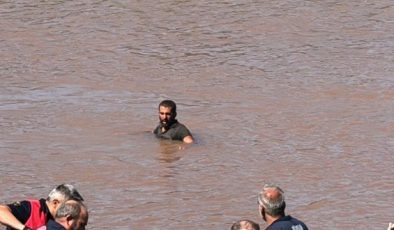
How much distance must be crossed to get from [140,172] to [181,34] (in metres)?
10.4

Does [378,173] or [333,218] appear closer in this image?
[333,218]

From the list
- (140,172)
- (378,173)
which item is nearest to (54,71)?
(140,172)

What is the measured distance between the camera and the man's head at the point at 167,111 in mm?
15961

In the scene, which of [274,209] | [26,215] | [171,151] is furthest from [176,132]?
[274,209]

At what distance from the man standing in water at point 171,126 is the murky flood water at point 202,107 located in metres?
0.14

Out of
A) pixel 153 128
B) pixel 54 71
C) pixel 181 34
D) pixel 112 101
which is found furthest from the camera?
pixel 181 34

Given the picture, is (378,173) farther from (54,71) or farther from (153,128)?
(54,71)

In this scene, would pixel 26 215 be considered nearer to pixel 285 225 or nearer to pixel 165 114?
pixel 285 225

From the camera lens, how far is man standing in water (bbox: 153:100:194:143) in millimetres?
16031

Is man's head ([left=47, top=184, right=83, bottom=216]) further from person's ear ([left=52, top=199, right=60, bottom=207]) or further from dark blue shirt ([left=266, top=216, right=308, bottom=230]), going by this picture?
dark blue shirt ([left=266, top=216, right=308, bottom=230])

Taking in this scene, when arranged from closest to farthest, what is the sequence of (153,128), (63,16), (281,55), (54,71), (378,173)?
1. (378,173)
2. (153,128)
3. (54,71)
4. (281,55)
5. (63,16)

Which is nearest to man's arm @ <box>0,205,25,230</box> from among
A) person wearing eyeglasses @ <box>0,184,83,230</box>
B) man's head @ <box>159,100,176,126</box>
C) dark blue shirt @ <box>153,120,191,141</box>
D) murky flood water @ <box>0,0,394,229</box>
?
person wearing eyeglasses @ <box>0,184,83,230</box>

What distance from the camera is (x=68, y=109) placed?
1841 cm

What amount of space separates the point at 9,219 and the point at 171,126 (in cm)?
808
